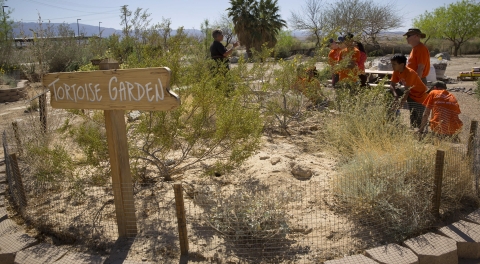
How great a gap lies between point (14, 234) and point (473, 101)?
9.01m

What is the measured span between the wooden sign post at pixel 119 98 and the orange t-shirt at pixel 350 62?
13.4 feet

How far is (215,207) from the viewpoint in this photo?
11.0 ft

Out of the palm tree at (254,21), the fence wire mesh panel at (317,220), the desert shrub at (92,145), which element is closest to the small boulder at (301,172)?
the fence wire mesh panel at (317,220)

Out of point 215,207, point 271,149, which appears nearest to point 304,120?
point 271,149

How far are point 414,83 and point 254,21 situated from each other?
25557mm

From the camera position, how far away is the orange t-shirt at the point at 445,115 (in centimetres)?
487

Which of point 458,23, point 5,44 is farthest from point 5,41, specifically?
point 458,23

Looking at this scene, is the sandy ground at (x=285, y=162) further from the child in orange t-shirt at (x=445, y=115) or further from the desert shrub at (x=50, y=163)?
the desert shrub at (x=50, y=163)

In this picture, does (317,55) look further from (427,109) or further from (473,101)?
(473,101)

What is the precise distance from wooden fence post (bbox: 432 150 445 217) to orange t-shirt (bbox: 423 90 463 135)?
1584 mm

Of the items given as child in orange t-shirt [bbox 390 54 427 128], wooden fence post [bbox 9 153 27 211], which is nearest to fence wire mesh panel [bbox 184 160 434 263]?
wooden fence post [bbox 9 153 27 211]

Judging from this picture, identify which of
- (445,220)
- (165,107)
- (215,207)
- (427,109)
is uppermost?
(165,107)

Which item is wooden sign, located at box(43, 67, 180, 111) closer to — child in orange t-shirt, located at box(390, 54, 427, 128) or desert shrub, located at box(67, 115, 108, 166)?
desert shrub, located at box(67, 115, 108, 166)

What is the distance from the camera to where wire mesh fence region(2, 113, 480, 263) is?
3125mm
